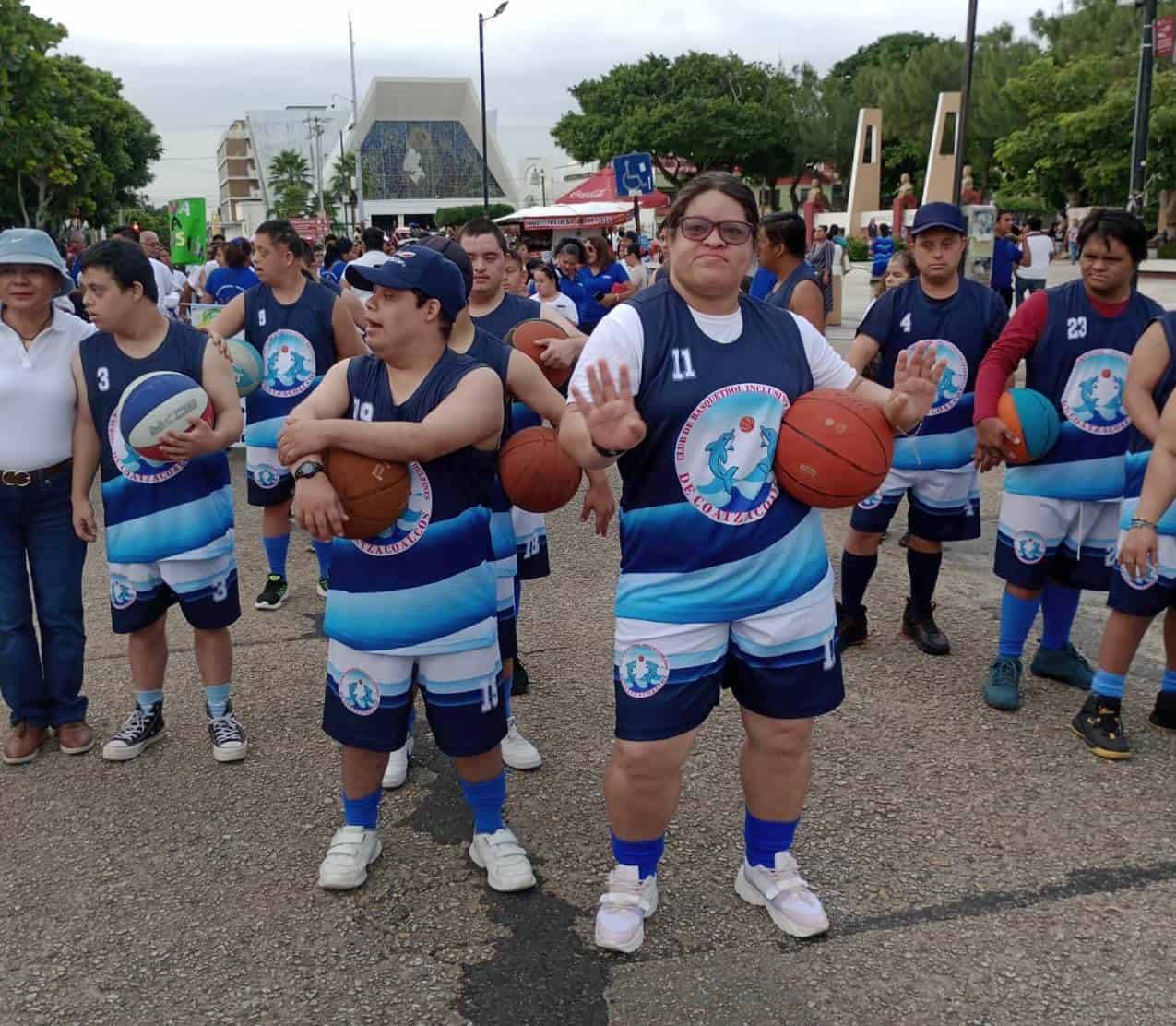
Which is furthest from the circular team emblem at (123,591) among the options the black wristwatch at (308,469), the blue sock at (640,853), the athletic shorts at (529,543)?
the blue sock at (640,853)

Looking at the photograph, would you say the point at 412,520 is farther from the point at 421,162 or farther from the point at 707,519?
the point at 421,162

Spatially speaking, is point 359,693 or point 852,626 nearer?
point 359,693

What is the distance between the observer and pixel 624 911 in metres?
3.12

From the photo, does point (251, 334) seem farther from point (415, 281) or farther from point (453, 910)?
point (453, 910)

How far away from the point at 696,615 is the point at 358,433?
1.05 metres

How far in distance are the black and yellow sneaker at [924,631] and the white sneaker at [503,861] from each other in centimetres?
272

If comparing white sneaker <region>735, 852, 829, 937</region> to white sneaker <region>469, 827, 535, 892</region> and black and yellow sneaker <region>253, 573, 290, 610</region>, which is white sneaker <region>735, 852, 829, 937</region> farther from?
black and yellow sneaker <region>253, 573, 290, 610</region>

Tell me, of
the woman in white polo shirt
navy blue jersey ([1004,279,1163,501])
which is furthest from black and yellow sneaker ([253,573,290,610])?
navy blue jersey ([1004,279,1163,501])

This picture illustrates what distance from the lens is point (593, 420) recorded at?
2.67m

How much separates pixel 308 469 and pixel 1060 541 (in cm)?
339

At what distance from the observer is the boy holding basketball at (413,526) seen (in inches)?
119

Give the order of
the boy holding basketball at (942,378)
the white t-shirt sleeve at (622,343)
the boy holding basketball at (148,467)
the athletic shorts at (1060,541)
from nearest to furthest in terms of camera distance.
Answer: the white t-shirt sleeve at (622,343)
the boy holding basketball at (148,467)
the athletic shorts at (1060,541)
the boy holding basketball at (942,378)

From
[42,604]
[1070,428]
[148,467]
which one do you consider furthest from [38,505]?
[1070,428]

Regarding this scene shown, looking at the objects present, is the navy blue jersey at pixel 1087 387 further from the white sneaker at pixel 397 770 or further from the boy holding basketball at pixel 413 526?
the white sneaker at pixel 397 770
